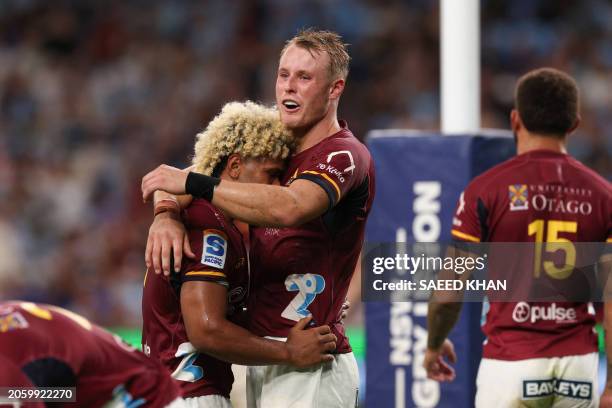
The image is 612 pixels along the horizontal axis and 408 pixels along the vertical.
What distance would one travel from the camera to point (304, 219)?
12.9 ft

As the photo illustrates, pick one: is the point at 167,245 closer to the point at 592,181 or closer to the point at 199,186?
the point at 199,186

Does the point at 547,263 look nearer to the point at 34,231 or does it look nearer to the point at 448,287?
the point at 448,287

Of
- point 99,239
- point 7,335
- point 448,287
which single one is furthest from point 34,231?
point 7,335

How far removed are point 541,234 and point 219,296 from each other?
154cm

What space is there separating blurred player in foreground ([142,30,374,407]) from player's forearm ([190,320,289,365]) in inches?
5.9

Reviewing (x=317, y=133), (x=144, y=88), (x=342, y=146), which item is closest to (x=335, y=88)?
(x=317, y=133)

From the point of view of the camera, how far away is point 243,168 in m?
4.24

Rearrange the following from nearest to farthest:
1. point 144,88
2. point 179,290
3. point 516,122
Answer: point 179,290 < point 516,122 < point 144,88

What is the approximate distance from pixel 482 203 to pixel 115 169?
25.7 ft

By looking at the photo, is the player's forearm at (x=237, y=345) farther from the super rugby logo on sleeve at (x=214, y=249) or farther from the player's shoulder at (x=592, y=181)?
the player's shoulder at (x=592, y=181)

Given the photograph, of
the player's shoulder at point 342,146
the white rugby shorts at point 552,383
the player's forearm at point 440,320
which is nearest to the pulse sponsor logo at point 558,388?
the white rugby shorts at point 552,383

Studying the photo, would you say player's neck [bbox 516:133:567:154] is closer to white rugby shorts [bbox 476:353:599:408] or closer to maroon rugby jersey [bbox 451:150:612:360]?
maroon rugby jersey [bbox 451:150:612:360]

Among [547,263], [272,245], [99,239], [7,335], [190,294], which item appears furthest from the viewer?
[99,239]

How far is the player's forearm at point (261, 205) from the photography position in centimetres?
390
